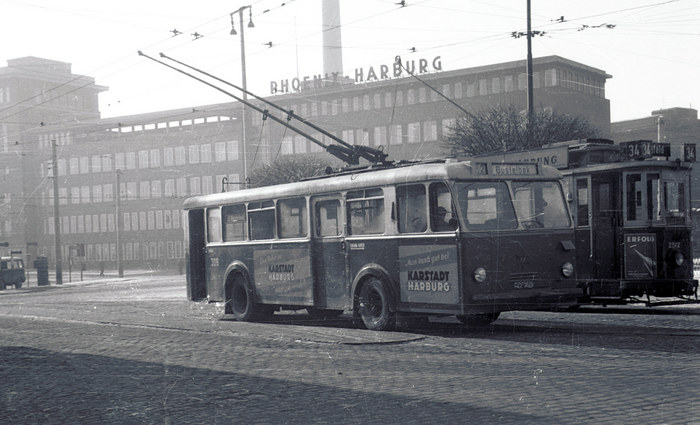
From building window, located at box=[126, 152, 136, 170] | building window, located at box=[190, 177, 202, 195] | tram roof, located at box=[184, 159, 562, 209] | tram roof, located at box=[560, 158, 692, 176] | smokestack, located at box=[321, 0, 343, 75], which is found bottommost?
tram roof, located at box=[184, 159, 562, 209]

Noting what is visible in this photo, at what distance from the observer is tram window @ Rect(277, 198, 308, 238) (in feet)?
55.4

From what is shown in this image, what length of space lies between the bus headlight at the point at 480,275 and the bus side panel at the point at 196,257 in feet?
27.3

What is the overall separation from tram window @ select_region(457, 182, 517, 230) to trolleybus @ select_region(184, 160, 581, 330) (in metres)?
0.02

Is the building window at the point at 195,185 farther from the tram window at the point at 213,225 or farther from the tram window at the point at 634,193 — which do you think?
the tram window at the point at 634,193

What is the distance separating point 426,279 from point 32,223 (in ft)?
307

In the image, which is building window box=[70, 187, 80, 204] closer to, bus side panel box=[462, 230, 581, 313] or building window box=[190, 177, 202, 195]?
building window box=[190, 177, 202, 195]

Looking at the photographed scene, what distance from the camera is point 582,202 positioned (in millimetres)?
18297

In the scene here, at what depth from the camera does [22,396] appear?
29.8 ft

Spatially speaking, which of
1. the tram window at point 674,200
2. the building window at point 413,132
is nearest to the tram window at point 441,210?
the tram window at point 674,200

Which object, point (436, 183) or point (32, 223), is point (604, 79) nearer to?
point (32, 223)

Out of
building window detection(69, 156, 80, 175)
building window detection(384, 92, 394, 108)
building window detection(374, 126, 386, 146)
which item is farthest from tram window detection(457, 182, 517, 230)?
building window detection(69, 156, 80, 175)

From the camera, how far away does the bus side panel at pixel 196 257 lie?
20156mm

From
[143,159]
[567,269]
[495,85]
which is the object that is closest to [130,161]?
[143,159]

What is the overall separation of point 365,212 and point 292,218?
2.19 m
